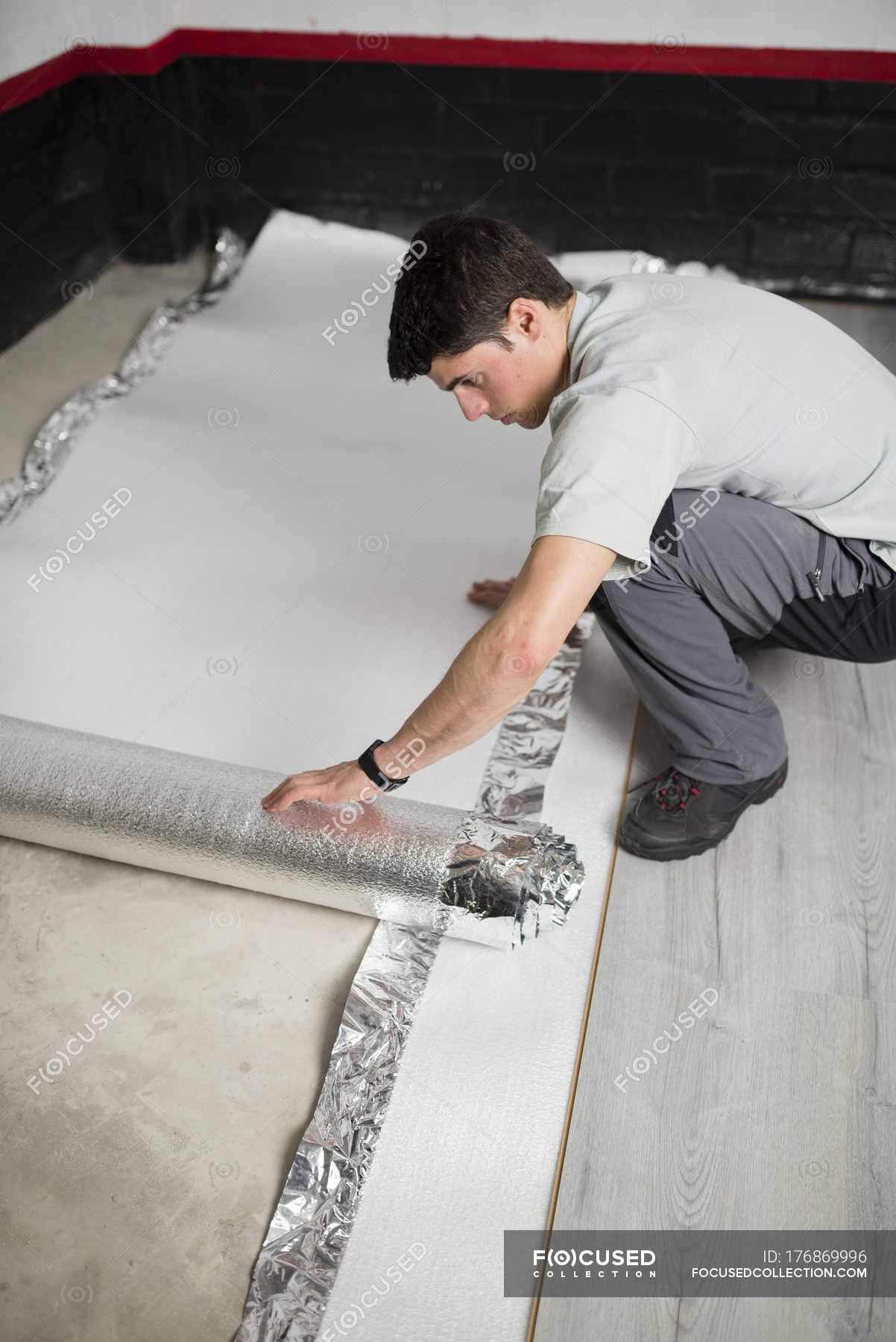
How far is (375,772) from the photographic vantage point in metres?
1.47

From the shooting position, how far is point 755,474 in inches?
60.0

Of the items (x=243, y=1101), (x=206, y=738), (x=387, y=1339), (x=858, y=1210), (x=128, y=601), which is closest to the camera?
(x=387, y=1339)

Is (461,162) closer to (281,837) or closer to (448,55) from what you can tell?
(448,55)

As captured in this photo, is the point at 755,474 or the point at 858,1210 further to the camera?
the point at 755,474

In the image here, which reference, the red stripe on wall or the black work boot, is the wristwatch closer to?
the black work boot

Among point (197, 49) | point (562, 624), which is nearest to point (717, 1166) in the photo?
point (562, 624)

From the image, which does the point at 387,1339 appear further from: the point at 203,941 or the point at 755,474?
the point at 755,474

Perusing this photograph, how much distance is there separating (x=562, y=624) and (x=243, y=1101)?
0.81 meters

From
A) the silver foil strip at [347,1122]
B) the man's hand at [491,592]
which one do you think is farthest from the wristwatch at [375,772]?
the man's hand at [491,592]

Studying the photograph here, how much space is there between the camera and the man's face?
143 cm

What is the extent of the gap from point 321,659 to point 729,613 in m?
0.84

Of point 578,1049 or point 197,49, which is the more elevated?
point 197,49

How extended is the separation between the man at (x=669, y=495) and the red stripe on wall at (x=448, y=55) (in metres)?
1.85
